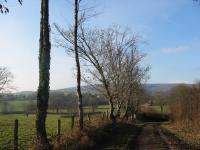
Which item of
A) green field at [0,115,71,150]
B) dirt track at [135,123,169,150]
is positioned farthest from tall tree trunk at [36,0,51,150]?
dirt track at [135,123,169,150]

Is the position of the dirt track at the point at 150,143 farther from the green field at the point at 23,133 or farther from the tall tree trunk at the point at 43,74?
the tall tree trunk at the point at 43,74

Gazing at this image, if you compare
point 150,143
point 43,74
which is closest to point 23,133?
point 150,143

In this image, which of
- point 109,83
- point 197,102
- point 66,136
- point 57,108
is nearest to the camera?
point 66,136

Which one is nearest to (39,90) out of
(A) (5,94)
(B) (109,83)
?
(B) (109,83)

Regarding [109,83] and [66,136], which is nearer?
[66,136]

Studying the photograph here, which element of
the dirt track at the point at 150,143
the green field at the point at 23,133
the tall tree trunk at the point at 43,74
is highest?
the tall tree trunk at the point at 43,74

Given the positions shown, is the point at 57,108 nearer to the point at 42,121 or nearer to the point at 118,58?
the point at 118,58

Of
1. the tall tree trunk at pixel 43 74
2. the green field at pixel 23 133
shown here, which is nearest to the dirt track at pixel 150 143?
the green field at pixel 23 133

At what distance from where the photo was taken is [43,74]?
17.2m

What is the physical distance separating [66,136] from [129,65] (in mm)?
33866

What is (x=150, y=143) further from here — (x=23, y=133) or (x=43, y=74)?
(x=23, y=133)

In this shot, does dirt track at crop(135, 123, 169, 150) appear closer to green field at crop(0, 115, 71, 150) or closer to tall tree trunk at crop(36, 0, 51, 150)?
green field at crop(0, 115, 71, 150)

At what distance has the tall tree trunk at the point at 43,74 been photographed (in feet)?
55.1

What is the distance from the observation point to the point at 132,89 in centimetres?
5806
